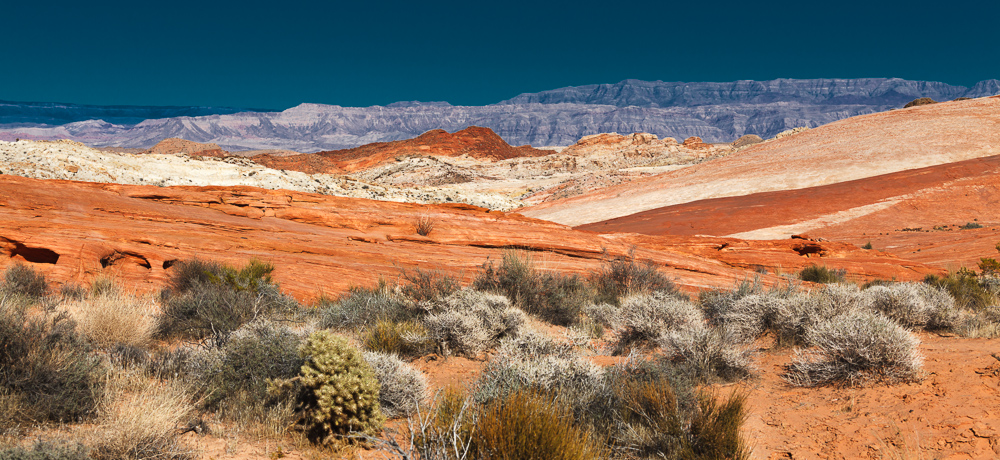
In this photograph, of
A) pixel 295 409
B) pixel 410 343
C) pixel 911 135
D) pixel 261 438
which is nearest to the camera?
pixel 261 438

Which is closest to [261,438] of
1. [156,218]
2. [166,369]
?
[166,369]

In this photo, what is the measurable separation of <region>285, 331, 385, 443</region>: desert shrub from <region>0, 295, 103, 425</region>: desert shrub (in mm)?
1602

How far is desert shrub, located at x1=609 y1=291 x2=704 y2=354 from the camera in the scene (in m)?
7.04

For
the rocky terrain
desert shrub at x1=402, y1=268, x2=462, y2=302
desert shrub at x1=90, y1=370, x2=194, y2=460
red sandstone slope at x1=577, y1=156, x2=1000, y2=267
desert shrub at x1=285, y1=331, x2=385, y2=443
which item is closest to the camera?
desert shrub at x1=90, y1=370, x2=194, y2=460

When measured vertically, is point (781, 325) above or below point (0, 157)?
below

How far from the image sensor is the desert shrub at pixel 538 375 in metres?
4.56

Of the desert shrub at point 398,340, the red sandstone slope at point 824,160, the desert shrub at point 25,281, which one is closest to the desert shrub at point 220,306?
the desert shrub at point 398,340

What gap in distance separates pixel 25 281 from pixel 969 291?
1491 cm

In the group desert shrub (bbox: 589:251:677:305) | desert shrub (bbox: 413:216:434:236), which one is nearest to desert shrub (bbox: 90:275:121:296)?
desert shrub (bbox: 413:216:434:236)

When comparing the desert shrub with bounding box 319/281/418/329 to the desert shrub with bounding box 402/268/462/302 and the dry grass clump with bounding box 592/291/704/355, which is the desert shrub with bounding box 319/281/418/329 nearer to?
the desert shrub with bounding box 402/268/462/302

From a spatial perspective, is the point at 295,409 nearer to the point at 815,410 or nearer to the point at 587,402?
the point at 587,402

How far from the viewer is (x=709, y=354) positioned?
5.79 m

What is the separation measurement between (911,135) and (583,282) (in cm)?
3579

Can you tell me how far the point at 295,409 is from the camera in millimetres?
4340
